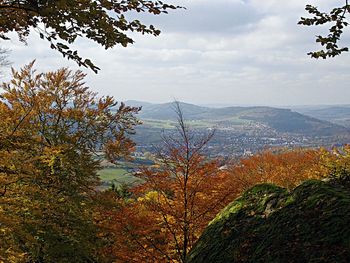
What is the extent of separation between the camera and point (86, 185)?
49.6 ft

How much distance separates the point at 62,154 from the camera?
46.6ft

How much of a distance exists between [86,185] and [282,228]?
486 inches

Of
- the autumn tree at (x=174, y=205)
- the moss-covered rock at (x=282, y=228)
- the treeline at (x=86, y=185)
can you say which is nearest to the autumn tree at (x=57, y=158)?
the treeline at (x=86, y=185)

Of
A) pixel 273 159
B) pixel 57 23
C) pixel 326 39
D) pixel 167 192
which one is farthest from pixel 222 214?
pixel 273 159

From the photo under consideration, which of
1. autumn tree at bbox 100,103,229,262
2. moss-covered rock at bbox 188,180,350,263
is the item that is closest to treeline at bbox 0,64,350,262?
autumn tree at bbox 100,103,229,262

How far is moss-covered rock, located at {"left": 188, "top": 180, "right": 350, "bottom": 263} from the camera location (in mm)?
3480

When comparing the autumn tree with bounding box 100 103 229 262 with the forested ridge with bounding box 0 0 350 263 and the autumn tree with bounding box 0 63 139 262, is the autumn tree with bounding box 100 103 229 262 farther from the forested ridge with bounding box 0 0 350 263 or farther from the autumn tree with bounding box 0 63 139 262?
the autumn tree with bounding box 0 63 139 262

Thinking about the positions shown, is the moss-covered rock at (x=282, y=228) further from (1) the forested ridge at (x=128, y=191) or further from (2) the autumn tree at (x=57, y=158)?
(2) the autumn tree at (x=57, y=158)

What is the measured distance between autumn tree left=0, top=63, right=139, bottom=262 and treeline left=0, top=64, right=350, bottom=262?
5 cm

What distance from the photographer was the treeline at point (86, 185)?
9.89 meters

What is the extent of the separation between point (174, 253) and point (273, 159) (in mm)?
31695

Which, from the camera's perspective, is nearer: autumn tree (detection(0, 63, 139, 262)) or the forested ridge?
the forested ridge

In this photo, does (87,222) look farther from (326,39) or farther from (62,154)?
(326,39)

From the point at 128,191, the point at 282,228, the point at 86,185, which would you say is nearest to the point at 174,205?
the point at 128,191
